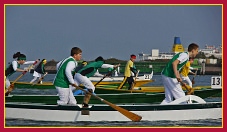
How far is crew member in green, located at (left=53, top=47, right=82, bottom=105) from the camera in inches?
524

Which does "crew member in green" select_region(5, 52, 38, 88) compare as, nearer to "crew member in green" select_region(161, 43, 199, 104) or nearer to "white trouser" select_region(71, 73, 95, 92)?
"white trouser" select_region(71, 73, 95, 92)

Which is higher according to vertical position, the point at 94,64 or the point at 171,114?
the point at 94,64

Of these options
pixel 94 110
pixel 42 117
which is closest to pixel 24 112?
pixel 42 117

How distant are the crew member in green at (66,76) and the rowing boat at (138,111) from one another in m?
0.24

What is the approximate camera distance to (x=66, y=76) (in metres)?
13.5

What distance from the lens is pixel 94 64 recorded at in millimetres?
14609

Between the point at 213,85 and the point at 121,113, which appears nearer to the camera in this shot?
the point at 121,113

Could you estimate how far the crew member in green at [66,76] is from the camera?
524 inches

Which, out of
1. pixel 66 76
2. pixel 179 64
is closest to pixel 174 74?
pixel 179 64

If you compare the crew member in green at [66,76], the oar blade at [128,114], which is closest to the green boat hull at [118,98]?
the crew member in green at [66,76]

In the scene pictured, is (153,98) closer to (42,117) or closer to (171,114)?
(171,114)

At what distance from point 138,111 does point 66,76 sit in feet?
6.15

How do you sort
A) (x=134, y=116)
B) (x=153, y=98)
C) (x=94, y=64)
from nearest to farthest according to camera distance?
(x=134, y=116)
(x=94, y=64)
(x=153, y=98)

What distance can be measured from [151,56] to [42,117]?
4795 cm
